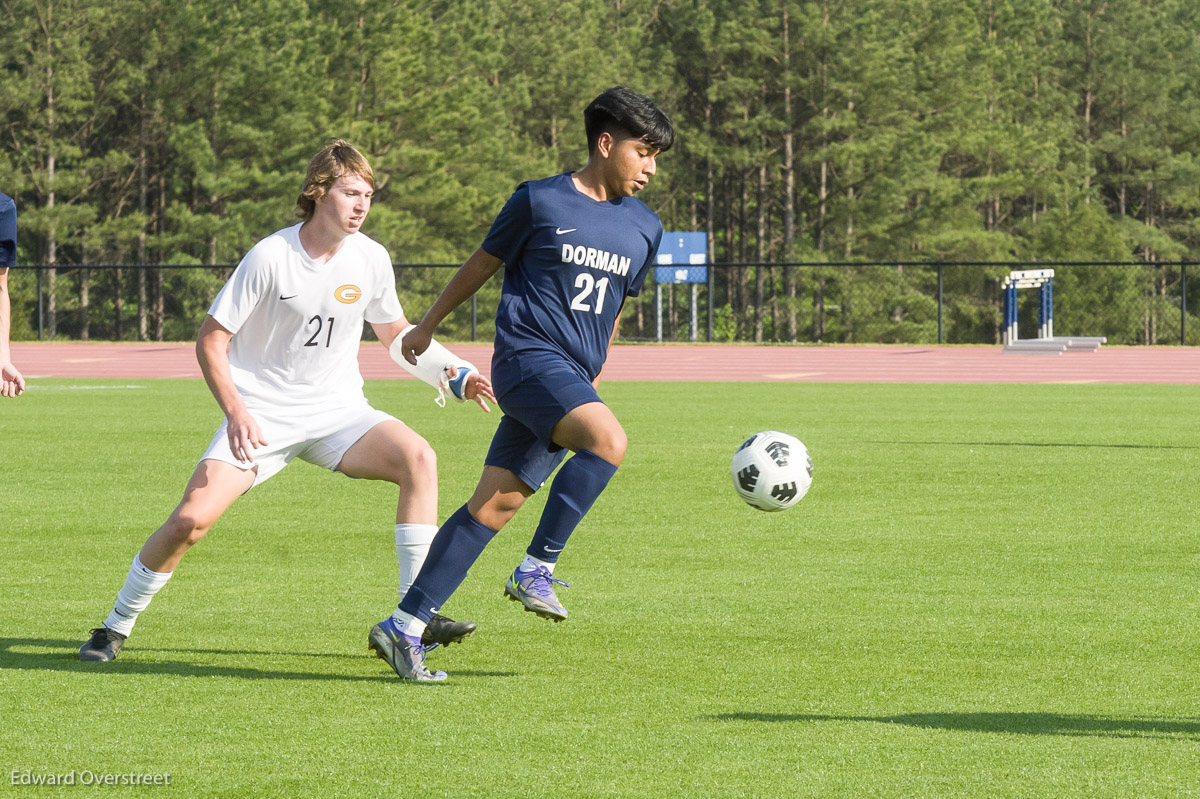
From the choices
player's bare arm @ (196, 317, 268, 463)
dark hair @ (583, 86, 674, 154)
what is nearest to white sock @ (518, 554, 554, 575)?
player's bare arm @ (196, 317, 268, 463)

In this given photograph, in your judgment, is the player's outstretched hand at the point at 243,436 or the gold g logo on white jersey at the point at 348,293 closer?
the player's outstretched hand at the point at 243,436

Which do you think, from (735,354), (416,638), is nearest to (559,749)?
(416,638)

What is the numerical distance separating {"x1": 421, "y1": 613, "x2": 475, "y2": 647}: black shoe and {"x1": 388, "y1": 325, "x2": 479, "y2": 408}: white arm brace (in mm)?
915

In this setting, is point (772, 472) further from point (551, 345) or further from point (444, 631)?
point (444, 631)

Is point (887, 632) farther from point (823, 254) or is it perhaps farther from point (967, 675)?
point (823, 254)

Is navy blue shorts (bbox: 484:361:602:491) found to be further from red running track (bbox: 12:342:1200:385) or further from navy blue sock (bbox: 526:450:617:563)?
red running track (bbox: 12:342:1200:385)

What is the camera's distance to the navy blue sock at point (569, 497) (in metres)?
5.80

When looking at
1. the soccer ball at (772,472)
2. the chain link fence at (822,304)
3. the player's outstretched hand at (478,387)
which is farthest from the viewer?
the chain link fence at (822,304)

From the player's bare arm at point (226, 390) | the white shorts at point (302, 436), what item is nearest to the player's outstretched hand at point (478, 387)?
the white shorts at point (302, 436)

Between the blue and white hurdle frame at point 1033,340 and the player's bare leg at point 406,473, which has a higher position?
the blue and white hurdle frame at point 1033,340

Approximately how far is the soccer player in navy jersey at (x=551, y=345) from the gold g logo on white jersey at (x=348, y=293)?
1.26ft

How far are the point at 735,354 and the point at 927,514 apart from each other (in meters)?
25.2

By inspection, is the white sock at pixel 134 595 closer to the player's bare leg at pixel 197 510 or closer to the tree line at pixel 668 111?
the player's bare leg at pixel 197 510

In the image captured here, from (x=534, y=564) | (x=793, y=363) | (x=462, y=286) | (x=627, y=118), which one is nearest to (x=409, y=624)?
(x=534, y=564)
